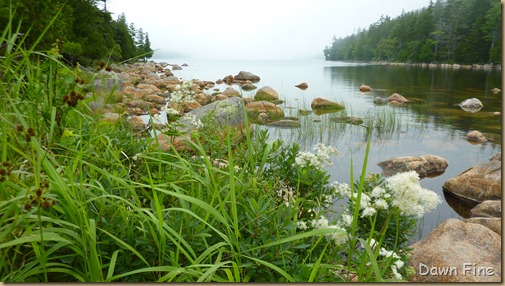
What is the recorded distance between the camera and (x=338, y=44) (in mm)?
1957

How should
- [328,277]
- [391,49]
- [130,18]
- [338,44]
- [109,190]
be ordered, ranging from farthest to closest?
1. [391,49]
2. [338,44]
3. [130,18]
4. [109,190]
5. [328,277]

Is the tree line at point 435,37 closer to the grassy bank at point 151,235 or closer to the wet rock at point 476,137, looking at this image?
the grassy bank at point 151,235

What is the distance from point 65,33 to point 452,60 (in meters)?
→ 2.66

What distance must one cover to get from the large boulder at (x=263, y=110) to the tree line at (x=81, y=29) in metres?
3.31

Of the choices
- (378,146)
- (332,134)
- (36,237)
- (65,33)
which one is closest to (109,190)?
(36,237)

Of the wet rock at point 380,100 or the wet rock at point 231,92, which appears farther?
the wet rock at point 231,92

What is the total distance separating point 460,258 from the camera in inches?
48.2

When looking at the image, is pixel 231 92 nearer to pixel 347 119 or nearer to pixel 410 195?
pixel 347 119

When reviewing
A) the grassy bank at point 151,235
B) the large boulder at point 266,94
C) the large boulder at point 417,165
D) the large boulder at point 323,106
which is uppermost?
the grassy bank at point 151,235

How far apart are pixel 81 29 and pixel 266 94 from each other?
4652 mm

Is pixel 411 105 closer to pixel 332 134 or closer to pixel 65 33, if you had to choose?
pixel 332 134

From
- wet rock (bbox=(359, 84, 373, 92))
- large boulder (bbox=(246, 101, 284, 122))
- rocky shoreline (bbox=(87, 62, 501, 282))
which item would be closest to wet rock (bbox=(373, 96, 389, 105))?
rocky shoreline (bbox=(87, 62, 501, 282))

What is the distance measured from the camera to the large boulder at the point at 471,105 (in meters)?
3.43

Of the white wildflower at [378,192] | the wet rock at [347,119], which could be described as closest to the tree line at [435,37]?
the white wildflower at [378,192]
